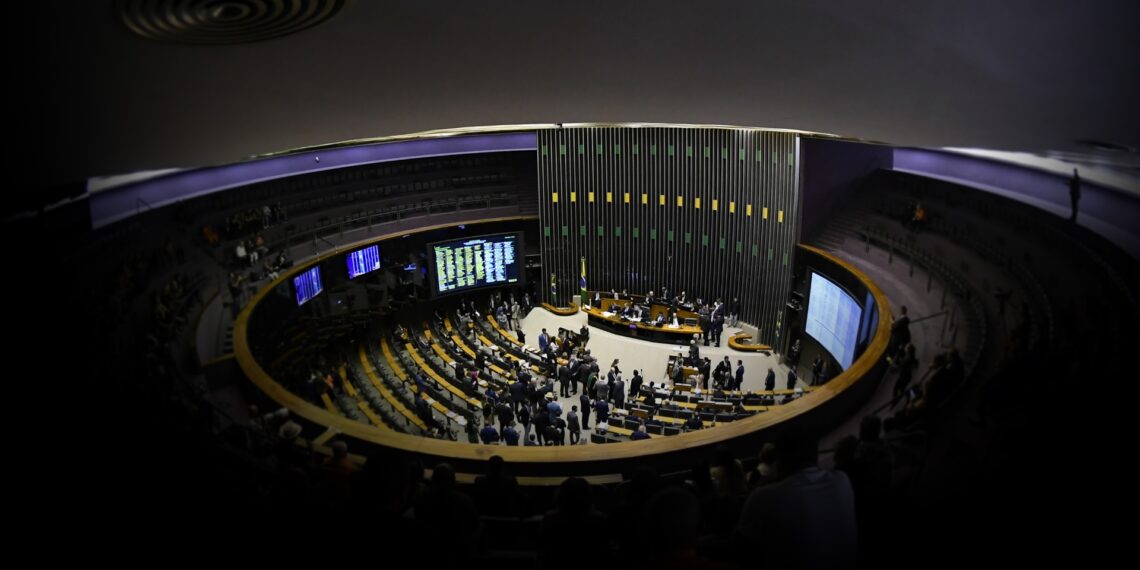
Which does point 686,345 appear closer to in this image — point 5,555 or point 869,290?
point 869,290

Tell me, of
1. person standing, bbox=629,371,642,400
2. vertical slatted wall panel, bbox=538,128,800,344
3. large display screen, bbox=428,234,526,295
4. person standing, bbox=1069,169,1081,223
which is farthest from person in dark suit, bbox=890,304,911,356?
large display screen, bbox=428,234,526,295

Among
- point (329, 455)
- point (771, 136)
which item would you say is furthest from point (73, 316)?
point (771, 136)

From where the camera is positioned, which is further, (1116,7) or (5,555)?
(5,555)

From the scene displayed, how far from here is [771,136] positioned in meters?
14.4

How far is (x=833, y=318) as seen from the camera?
12.2 m

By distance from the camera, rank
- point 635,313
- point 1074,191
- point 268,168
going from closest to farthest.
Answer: point 1074,191 → point 268,168 → point 635,313

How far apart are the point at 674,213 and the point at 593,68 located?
1439cm

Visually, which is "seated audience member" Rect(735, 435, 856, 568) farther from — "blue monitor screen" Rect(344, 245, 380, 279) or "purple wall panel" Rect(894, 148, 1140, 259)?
"blue monitor screen" Rect(344, 245, 380, 279)

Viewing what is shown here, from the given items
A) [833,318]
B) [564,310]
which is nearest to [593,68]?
[833,318]

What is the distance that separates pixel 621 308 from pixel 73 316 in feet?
44.1

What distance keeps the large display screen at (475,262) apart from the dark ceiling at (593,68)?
12.2 meters

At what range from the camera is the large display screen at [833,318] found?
1121 centimetres

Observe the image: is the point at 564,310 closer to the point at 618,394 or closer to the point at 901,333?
the point at 618,394

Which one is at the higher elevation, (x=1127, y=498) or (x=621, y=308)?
(x=1127, y=498)
